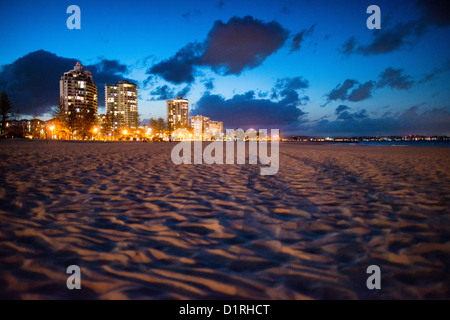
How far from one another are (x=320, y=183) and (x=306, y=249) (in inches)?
191

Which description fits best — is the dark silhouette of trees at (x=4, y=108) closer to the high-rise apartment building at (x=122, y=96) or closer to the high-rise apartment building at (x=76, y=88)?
the high-rise apartment building at (x=76, y=88)

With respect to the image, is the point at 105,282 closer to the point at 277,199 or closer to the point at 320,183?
the point at 277,199

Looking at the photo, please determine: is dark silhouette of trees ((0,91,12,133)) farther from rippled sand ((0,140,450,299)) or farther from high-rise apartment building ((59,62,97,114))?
high-rise apartment building ((59,62,97,114))

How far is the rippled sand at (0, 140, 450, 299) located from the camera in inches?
89.6

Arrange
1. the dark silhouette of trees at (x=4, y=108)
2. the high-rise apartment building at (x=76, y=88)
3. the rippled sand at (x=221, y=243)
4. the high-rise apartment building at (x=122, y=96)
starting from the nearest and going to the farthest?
A: the rippled sand at (x=221, y=243)
the dark silhouette of trees at (x=4, y=108)
the high-rise apartment building at (x=76, y=88)
the high-rise apartment building at (x=122, y=96)

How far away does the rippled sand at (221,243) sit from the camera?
7.47ft

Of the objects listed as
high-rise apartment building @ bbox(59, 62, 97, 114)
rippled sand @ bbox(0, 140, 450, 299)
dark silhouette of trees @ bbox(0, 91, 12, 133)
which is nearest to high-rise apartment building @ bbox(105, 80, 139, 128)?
high-rise apartment building @ bbox(59, 62, 97, 114)

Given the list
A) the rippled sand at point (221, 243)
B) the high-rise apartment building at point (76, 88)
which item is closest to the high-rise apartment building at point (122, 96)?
the high-rise apartment building at point (76, 88)

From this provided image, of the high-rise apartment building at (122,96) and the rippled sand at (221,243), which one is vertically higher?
the high-rise apartment building at (122,96)

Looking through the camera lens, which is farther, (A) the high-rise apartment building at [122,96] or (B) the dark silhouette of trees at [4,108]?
(A) the high-rise apartment building at [122,96]

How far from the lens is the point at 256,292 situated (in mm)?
2211

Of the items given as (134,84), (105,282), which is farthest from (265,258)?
(134,84)

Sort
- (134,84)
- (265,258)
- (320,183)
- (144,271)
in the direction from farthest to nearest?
(134,84), (320,183), (265,258), (144,271)

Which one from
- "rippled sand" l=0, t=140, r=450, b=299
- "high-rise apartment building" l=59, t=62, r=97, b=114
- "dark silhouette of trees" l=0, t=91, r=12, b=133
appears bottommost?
"rippled sand" l=0, t=140, r=450, b=299
